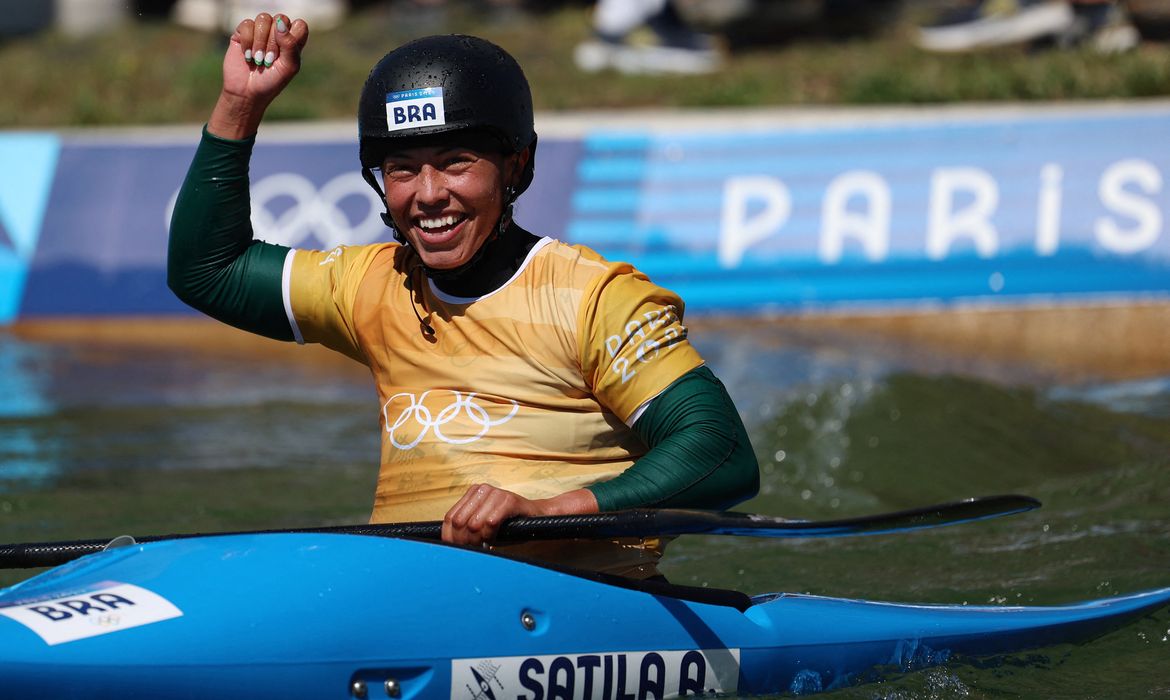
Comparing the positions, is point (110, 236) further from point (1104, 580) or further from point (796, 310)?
point (1104, 580)

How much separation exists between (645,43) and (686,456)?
9778 mm

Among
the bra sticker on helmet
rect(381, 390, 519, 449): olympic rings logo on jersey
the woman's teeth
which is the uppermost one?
the bra sticker on helmet

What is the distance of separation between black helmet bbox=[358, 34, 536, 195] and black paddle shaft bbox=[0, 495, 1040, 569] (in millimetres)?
938

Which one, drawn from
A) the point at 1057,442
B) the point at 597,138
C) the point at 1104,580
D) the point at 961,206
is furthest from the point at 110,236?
the point at 1104,580

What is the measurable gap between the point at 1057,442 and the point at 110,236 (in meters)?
6.47

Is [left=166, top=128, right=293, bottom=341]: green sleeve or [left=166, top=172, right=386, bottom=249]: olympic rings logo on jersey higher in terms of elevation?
[left=166, top=172, right=386, bottom=249]: olympic rings logo on jersey

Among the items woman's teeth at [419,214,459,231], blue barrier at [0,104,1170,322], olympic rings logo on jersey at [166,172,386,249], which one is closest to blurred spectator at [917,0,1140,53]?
blue barrier at [0,104,1170,322]

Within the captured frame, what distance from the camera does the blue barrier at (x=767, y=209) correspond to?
9938mm

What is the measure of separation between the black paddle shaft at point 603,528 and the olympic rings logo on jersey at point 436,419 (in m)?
0.31

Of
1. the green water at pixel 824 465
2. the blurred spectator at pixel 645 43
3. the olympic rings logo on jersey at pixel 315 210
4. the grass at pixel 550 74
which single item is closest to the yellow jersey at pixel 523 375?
the green water at pixel 824 465

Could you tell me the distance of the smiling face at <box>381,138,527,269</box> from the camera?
3.94m

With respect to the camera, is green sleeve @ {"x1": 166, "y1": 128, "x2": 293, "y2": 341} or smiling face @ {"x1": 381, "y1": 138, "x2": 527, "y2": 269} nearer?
smiling face @ {"x1": 381, "y1": 138, "x2": 527, "y2": 269}

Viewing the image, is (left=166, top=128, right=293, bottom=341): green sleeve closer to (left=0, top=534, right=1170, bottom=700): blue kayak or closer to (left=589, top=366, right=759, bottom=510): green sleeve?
(left=0, top=534, right=1170, bottom=700): blue kayak

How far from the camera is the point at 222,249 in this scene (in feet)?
13.9
